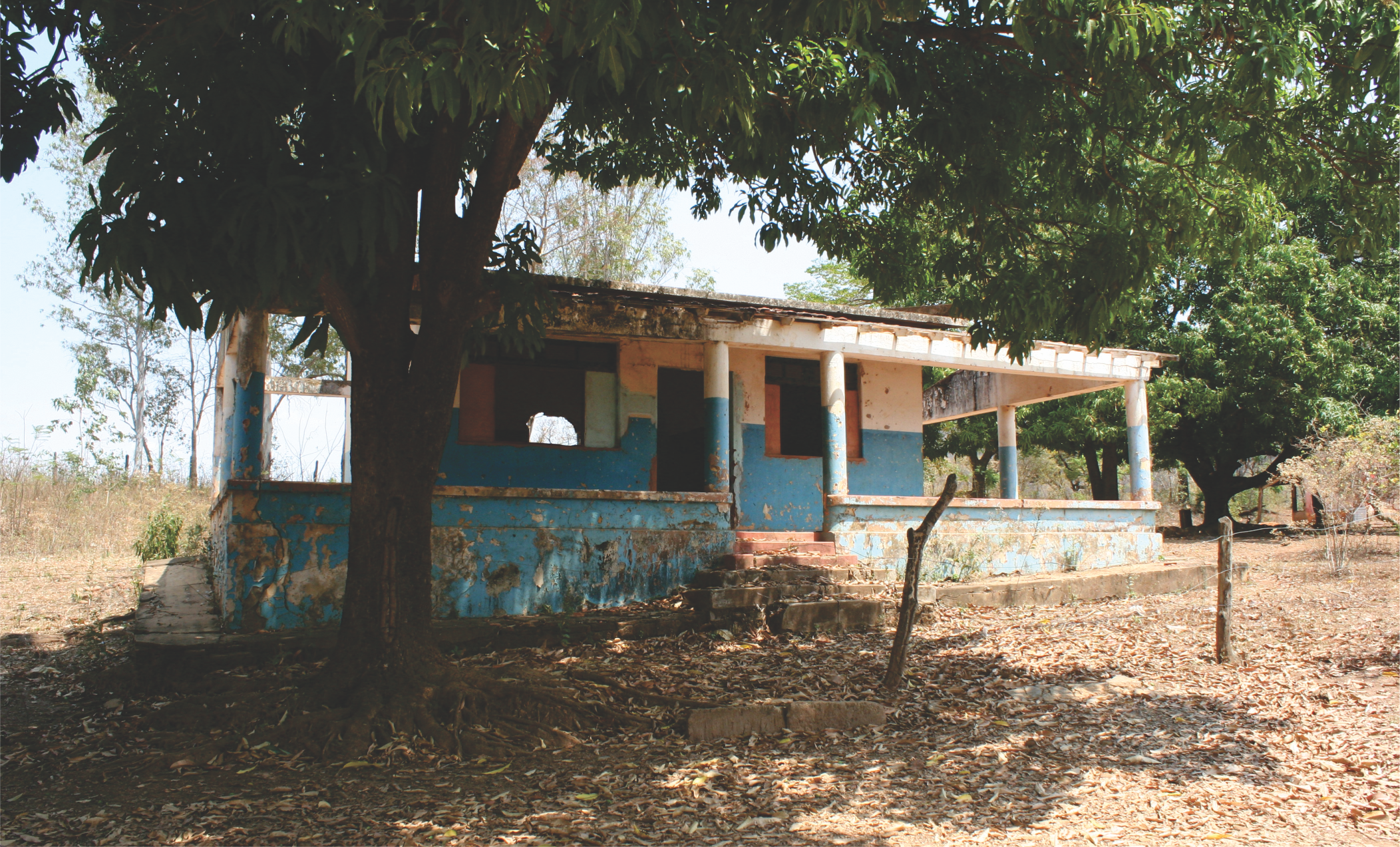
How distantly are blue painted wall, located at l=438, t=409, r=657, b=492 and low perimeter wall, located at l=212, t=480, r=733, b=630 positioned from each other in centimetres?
90

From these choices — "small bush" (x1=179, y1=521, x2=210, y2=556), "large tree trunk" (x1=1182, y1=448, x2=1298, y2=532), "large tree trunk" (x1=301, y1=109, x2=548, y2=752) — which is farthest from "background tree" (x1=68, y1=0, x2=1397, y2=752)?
"large tree trunk" (x1=1182, y1=448, x2=1298, y2=532)

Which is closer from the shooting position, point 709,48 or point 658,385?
point 709,48

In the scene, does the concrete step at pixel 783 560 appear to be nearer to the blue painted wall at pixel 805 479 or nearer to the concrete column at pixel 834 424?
the concrete column at pixel 834 424

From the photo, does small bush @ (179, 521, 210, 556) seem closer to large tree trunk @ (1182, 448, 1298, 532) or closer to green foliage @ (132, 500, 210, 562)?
green foliage @ (132, 500, 210, 562)

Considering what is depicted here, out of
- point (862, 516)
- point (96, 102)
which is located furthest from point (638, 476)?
point (96, 102)

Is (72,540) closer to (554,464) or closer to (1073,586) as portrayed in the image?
(554,464)

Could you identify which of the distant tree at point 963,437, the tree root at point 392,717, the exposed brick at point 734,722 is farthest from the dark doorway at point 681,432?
the distant tree at point 963,437

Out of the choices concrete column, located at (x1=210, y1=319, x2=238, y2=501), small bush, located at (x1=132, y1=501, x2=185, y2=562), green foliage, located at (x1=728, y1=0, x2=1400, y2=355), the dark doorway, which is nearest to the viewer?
green foliage, located at (x1=728, y1=0, x2=1400, y2=355)

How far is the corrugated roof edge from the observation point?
952 cm

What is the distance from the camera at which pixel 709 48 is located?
4.61 meters

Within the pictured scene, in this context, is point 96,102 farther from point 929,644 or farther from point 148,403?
point 929,644

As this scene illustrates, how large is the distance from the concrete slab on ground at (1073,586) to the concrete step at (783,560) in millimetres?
920

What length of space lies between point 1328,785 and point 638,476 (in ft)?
25.0

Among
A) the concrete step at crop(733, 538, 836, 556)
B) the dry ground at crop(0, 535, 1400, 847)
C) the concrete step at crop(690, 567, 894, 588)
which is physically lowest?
the dry ground at crop(0, 535, 1400, 847)
